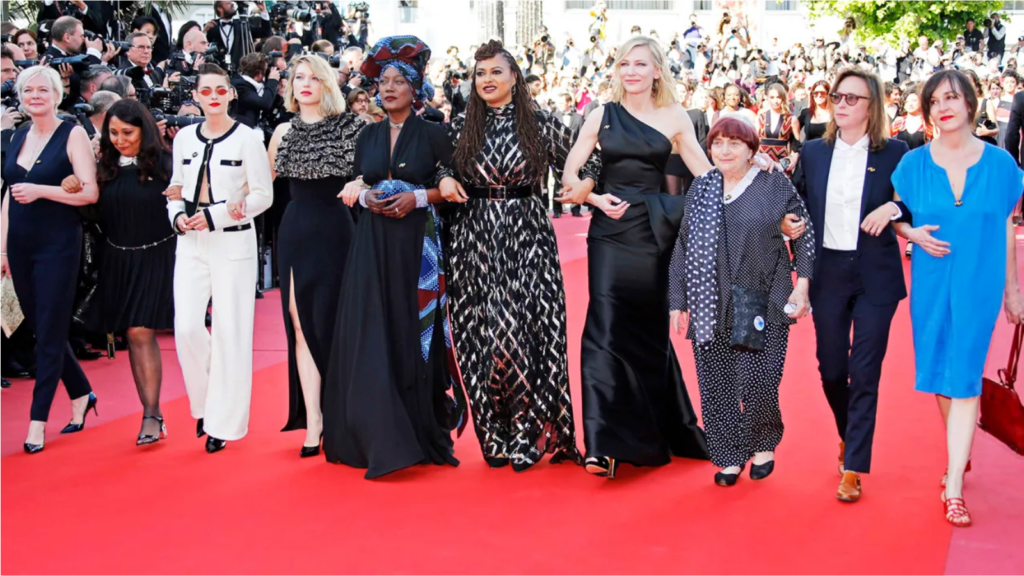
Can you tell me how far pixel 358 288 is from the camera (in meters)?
5.17

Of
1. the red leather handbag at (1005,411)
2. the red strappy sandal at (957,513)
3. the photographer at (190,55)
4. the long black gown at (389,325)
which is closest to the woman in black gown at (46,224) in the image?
the long black gown at (389,325)

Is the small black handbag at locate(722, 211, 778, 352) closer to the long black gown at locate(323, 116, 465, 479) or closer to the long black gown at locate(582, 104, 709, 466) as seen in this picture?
the long black gown at locate(582, 104, 709, 466)

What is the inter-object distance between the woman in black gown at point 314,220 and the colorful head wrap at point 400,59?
1.00ft

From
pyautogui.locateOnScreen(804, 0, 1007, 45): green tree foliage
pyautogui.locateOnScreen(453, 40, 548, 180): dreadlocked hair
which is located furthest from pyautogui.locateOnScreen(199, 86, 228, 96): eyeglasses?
pyautogui.locateOnScreen(804, 0, 1007, 45): green tree foliage

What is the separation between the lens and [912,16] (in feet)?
121

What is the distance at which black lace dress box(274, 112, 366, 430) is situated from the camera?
5.36m

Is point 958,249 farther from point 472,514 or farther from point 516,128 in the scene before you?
point 472,514

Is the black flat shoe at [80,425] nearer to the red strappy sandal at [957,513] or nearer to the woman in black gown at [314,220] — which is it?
the woman in black gown at [314,220]

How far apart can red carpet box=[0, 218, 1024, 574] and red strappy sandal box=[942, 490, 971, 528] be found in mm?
43

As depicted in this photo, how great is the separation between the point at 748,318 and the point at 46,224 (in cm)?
341

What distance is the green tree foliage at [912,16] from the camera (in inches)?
1454

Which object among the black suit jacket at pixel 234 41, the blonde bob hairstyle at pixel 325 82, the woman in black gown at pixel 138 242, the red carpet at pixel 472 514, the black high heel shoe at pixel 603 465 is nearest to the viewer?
the red carpet at pixel 472 514

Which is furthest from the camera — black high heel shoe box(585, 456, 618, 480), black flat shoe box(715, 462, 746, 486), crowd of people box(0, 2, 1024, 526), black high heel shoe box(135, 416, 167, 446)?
black high heel shoe box(135, 416, 167, 446)

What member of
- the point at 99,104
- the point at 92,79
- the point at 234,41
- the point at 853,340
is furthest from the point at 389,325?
the point at 234,41
